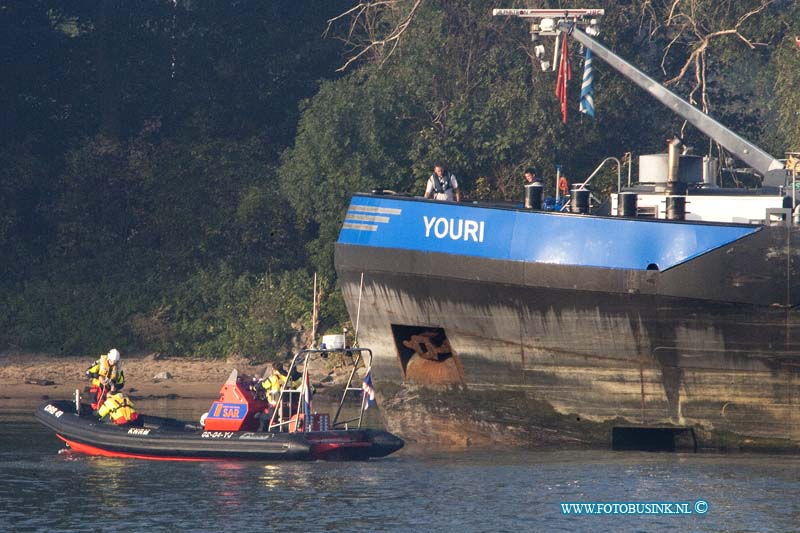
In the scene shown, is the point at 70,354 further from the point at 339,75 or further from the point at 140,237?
the point at 339,75

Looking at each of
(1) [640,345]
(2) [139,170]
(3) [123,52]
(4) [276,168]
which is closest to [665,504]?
(1) [640,345]

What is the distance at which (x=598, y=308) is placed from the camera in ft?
65.1

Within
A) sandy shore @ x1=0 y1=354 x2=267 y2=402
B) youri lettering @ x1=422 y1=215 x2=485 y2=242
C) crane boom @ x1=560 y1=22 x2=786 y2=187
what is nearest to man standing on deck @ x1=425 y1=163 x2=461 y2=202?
youri lettering @ x1=422 y1=215 x2=485 y2=242

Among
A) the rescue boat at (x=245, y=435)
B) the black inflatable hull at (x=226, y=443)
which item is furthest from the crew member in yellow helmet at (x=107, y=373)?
the black inflatable hull at (x=226, y=443)

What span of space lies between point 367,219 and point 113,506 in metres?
7.57

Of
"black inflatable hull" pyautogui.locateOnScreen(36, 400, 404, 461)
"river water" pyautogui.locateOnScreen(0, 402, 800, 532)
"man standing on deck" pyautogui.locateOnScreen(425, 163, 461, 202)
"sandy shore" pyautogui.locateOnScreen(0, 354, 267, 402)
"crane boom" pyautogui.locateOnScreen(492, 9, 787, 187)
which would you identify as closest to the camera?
"river water" pyautogui.locateOnScreen(0, 402, 800, 532)

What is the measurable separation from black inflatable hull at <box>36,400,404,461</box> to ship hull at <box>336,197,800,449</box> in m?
2.34

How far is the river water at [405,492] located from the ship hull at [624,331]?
0.77m

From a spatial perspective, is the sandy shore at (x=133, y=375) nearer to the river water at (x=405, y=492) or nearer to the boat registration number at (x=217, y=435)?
the river water at (x=405, y=492)

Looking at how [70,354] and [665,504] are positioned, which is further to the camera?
[70,354]

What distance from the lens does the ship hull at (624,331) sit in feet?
62.2

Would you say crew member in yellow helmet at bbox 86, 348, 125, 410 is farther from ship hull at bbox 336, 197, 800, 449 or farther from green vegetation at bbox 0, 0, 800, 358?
green vegetation at bbox 0, 0, 800, 358

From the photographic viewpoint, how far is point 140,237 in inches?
1512

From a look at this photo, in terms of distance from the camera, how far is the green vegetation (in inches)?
1302
